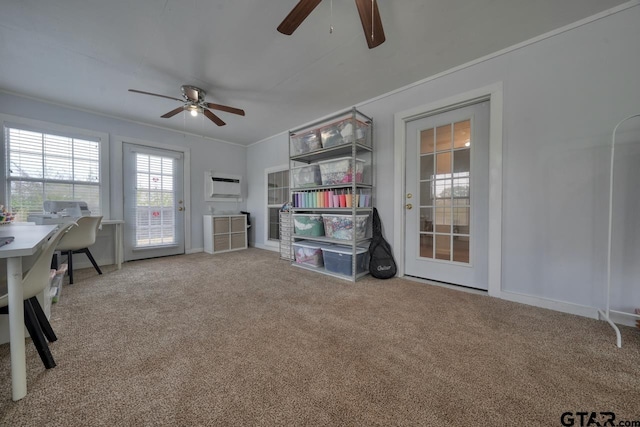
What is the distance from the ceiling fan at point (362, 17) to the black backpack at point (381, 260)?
2127mm

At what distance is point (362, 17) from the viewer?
54.1 inches

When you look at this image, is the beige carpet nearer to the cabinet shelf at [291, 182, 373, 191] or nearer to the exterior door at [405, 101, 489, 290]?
the exterior door at [405, 101, 489, 290]

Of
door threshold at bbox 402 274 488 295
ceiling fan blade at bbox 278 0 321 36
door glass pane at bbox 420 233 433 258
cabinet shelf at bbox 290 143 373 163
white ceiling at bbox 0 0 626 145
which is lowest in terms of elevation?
door threshold at bbox 402 274 488 295

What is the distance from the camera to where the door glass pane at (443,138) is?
8.50 feet

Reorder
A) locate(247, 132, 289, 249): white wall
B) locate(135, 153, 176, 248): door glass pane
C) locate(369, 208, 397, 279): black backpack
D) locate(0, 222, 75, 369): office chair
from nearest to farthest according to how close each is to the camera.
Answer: locate(0, 222, 75, 369): office chair → locate(369, 208, 397, 279): black backpack → locate(135, 153, 176, 248): door glass pane → locate(247, 132, 289, 249): white wall

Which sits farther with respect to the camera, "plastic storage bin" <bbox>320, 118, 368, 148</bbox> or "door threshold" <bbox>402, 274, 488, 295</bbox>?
"plastic storage bin" <bbox>320, 118, 368, 148</bbox>

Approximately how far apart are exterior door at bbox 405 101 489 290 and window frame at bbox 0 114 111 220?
466 cm

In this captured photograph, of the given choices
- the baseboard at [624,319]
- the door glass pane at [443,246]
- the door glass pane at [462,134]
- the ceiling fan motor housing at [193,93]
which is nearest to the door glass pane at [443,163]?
the door glass pane at [462,134]

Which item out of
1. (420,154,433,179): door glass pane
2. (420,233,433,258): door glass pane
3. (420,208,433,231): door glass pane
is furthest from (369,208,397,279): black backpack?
(420,154,433,179): door glass pane

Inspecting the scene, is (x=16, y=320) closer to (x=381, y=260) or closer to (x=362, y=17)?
(x=362, y=17)

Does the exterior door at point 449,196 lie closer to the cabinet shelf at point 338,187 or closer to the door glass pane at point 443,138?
the door glass pane at point 443,138

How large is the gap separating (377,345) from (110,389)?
1.46 m

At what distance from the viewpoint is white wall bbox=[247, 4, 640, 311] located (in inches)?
68.8

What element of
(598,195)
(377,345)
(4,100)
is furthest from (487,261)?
(4,100)
